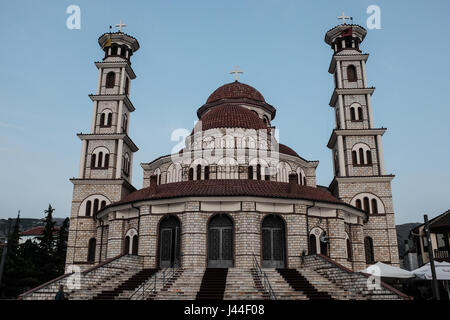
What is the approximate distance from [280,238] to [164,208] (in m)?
7.24

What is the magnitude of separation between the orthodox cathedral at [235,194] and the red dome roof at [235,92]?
0.16 meters

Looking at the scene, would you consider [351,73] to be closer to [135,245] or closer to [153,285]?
[135,245]

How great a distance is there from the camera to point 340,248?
25641 millimetres

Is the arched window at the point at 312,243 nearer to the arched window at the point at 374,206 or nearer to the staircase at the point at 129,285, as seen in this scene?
the staircase at the point at 129,285

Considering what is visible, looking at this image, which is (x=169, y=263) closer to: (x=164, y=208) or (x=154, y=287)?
(x=164, y=208)

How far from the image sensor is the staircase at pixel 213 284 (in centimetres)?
1781

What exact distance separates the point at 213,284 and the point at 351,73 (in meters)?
28.1

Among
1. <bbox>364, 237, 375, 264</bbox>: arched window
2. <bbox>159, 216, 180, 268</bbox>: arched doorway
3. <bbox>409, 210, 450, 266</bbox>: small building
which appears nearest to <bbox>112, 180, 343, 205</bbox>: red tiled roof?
<bbox>159, 216, 180, 268</bbox>: arched doorway

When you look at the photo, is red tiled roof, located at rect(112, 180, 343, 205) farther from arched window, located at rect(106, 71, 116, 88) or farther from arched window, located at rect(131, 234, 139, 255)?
arched window, located at rect(106, 71, 116, 88)

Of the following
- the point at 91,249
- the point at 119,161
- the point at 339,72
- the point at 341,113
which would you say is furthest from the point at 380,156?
the point at 91,249

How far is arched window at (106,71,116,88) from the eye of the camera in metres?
40.7

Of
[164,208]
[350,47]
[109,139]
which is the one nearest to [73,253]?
[109,139]

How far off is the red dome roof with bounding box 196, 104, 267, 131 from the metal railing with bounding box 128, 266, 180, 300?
14.4m

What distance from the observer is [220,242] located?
2423 cm
